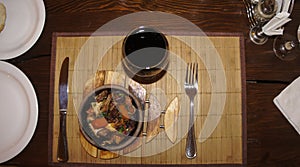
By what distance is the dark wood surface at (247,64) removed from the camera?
3.18 ft

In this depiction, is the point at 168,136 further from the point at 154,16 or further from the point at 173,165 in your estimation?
the point at 154,16

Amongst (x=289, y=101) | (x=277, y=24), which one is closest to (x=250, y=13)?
(x=277, y=24)

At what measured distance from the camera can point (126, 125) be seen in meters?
0.92

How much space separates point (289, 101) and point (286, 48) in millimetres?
135

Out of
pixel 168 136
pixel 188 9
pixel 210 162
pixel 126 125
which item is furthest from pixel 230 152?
pixel 188 9

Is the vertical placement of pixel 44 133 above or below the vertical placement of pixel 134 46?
below

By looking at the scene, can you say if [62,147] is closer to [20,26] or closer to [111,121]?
[111,121]

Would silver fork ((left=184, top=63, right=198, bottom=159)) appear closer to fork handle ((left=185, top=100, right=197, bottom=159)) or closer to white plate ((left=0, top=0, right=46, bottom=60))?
fork handle ((left=185, top=100, right=197, bottom=159))

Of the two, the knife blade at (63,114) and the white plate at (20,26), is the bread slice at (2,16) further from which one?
the knife blade at (63,114)

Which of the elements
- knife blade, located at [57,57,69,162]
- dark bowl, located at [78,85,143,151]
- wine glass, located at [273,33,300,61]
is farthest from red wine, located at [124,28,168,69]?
wine glass, located at [273,33,300,61]

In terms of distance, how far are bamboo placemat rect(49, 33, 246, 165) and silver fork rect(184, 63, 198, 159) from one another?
0.01 m

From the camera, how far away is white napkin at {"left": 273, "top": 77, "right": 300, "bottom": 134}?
97cm

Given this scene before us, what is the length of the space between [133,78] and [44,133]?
0.86ft

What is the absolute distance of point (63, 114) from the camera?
96 centimetres
